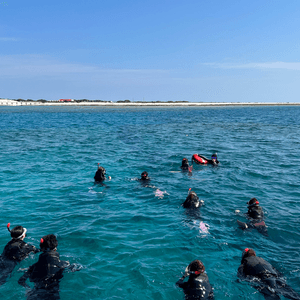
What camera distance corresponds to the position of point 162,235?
9.53 meters

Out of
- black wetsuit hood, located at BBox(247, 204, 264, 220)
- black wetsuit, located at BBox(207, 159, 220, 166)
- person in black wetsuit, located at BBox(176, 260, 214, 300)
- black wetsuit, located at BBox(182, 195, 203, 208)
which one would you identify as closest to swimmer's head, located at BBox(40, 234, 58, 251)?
person in black wetsuit, located at BBox(176, 260, 214, 300)

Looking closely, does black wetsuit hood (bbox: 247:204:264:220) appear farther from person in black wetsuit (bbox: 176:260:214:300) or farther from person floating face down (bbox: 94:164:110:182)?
person floating face down (bbox: 94:164:110:182)

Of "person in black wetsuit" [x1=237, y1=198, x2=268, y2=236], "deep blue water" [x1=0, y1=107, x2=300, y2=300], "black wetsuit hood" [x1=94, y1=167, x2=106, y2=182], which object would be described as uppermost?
"black wetsuit hood" [x1=94, y1=167, x2=106, y2=182]

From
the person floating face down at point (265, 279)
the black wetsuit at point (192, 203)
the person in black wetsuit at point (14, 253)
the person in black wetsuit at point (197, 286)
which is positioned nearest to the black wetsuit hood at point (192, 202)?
the black wetsuit at point (192, 203)

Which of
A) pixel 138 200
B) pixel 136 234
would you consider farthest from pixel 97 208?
pixel 136 234

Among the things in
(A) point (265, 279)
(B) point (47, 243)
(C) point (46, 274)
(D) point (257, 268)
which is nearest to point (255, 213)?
(D) point (257, 268)

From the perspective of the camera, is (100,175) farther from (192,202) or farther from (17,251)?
(17,251)

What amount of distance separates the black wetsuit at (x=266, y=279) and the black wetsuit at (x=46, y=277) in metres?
4.74

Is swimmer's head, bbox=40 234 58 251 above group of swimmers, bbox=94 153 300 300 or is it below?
above

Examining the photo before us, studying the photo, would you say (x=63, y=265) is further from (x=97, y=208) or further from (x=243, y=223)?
(x=243, y=223)

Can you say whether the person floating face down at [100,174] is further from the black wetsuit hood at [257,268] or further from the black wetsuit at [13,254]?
the black wetsuit hood at [257,268]

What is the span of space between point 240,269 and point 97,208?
264 inches

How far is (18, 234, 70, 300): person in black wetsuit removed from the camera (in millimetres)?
6340

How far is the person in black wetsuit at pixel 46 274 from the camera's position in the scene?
20.8 ft
